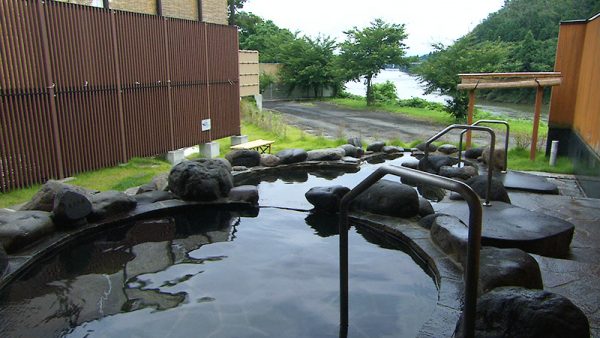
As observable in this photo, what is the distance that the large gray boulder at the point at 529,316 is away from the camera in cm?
212

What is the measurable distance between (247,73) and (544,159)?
10048 millimetres

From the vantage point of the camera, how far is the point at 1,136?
6.66 meters

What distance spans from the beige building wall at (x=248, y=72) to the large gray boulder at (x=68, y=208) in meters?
10.9

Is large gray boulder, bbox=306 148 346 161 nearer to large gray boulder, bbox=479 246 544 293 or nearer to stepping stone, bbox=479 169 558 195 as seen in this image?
stepping stone, bbox=479 169 558 195

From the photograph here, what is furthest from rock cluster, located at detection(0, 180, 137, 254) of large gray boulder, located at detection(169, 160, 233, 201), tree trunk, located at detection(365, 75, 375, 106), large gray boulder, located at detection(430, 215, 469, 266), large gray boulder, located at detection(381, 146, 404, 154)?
tree trunk, located at detection(365, 75, 375, 106)

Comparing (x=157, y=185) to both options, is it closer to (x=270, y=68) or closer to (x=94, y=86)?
(x=94, y=86)

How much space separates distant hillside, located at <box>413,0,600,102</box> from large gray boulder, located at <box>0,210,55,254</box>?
16.7 m

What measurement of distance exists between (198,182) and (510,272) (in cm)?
395

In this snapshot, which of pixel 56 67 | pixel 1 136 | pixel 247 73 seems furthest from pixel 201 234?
pixel 247 73

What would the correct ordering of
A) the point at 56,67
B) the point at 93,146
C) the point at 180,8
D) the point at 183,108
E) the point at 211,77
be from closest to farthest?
1. the point at 56,67
2. the point at 93,146
3. the point at 183,108
4. the point at 211,77
5. the point at 180,8

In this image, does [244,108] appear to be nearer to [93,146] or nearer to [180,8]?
[180,8]

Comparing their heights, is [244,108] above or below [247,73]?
below

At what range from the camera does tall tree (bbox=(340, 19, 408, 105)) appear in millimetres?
24969

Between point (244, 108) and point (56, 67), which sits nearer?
point (56, 67)
